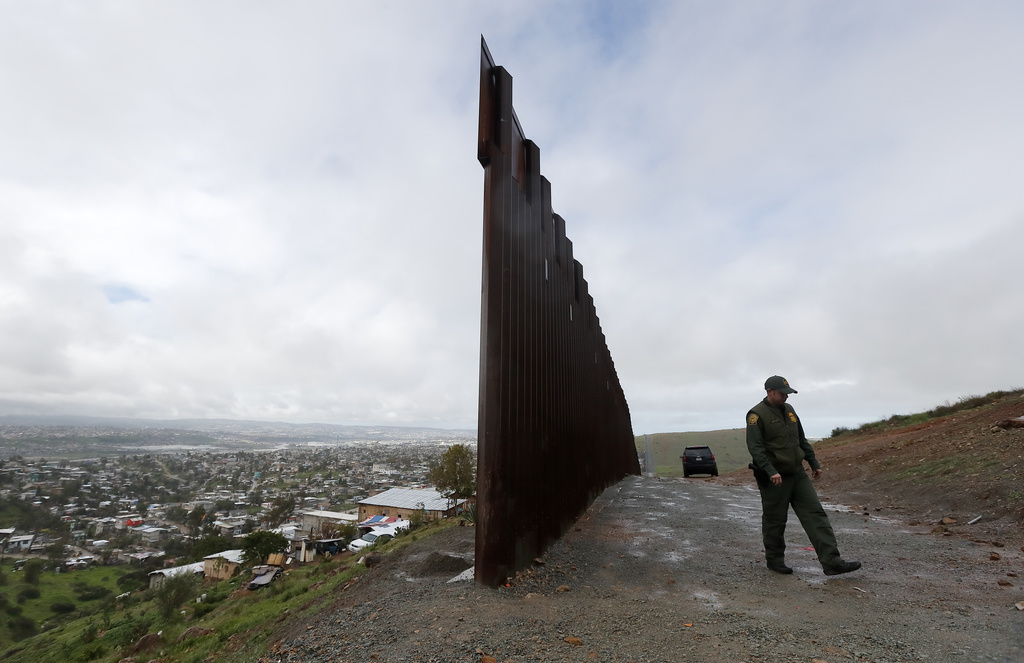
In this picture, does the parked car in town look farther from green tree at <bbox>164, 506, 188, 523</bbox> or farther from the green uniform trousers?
green tree at <bbox>164, 506, 188, 523</bbox>

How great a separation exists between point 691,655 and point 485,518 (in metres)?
2.01

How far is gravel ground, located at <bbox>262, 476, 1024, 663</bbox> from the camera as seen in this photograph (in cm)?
287

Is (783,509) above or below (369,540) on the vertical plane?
above

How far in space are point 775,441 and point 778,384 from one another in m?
0.58

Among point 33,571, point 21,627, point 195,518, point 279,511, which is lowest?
point 21,627

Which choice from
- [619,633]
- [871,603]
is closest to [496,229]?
[619,633]

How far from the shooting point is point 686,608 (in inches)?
146

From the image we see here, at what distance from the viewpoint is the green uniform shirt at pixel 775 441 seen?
4.91 metres

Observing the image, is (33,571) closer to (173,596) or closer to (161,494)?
(173,596)

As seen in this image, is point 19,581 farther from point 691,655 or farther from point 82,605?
point 691,655

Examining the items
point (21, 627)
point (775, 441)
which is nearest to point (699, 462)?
point (775, 441)

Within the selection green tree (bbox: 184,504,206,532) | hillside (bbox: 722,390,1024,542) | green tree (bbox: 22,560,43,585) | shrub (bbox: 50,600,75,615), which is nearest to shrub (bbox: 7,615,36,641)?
shrub (bbox: 50,600,75,615)

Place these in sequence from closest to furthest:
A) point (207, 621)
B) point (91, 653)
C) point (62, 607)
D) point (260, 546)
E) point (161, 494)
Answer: point (207, 621), point (91, 653), point (260, 546), point (62, 607), point (161, 494)

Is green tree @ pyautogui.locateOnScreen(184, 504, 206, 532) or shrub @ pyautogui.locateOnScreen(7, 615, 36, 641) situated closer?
shrub @ pyautogui.locateOnScreen(7, 615, 36, 641)
